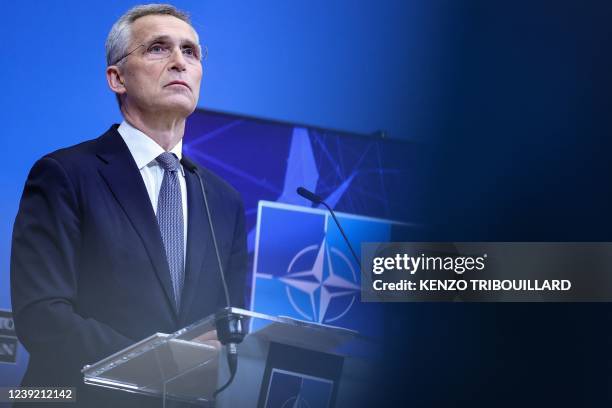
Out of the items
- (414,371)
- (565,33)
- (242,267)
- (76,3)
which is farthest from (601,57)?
(76,3)

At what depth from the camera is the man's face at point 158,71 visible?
6.86ft

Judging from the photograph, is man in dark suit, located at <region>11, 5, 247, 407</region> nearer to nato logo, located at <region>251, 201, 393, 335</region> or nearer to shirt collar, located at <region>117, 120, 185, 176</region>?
shirt collar, located at <region>117, 120, 185, 176</region>

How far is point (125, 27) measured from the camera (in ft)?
7.13

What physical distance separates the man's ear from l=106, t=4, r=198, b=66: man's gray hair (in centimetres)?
2

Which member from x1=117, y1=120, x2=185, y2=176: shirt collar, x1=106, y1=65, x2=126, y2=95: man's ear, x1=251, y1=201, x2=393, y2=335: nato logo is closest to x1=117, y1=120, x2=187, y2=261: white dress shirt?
x1=117, y1=120, x2=185, y2=176: shirt collar

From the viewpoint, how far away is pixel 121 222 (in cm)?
201

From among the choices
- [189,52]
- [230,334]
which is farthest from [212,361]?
[189,52]

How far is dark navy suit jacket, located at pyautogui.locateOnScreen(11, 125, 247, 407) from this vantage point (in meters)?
1.91

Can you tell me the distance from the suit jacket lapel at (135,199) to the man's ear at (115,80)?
16 cm

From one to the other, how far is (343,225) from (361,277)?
0.16 metres

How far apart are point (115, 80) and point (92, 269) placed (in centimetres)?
51

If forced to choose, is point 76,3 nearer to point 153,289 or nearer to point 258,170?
point 258,170

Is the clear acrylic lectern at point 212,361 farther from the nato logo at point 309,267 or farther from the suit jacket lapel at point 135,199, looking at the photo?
the nato logo at point 309,267

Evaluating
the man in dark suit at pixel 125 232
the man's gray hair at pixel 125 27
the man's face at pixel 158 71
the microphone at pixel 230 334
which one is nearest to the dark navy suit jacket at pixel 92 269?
the man in dark suit at pixel 125 232
